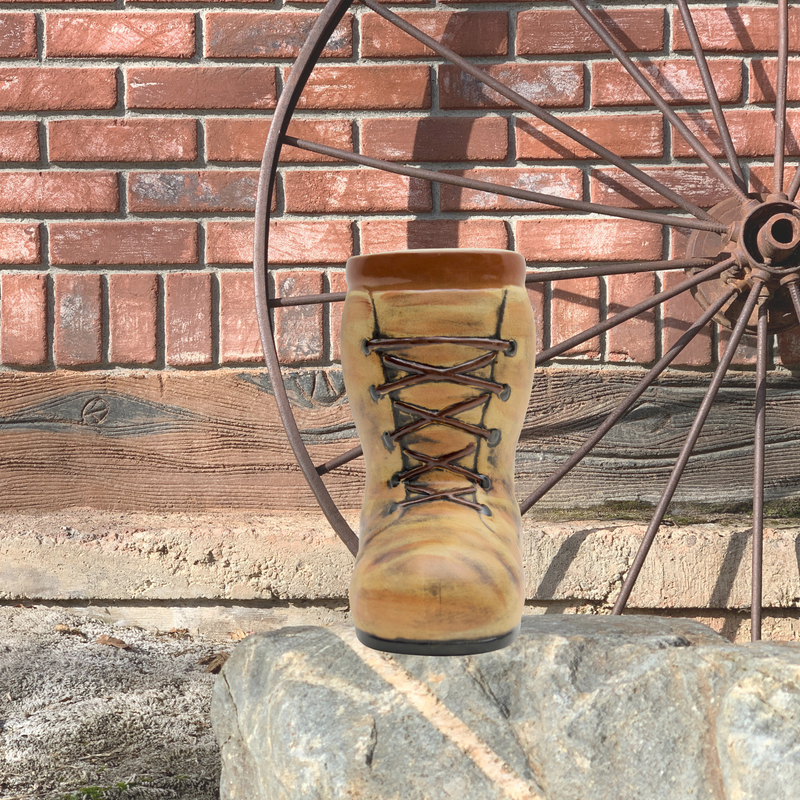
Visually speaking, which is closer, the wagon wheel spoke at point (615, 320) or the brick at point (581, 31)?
the wagon wheel spoke at point (615, 320)

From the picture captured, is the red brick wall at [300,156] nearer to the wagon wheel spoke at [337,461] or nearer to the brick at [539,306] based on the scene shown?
the brick at [539,306]

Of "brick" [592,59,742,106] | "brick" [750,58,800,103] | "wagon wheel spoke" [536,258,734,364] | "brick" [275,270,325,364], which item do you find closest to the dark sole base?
"wagon wheel spoke" [536,258,734,364]

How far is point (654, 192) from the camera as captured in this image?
1.59 m

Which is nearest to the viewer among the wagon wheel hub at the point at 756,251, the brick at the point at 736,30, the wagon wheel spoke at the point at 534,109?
the wagon wheel hub at the point at 756,251

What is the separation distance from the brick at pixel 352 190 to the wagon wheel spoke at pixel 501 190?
0.35 feet

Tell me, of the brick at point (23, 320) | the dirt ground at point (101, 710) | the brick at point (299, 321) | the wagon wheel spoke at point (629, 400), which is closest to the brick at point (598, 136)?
the wagon wheel spoke at point (629, 400)

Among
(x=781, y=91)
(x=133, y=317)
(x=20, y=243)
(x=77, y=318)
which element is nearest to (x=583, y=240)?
(x=781, y=91)

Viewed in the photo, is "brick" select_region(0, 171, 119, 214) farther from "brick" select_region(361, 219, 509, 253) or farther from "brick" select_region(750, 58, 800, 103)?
"brick" select_region(750, 58, 800, 103)

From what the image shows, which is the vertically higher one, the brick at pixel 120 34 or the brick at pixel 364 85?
the brick at pixel 120 34

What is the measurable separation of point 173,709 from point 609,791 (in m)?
0.73

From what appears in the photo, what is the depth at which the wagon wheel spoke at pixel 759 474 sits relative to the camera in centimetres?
137

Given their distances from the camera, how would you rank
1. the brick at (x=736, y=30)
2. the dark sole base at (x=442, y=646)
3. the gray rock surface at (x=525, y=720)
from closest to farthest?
the dark sole base at (x=442, y=646)
the gray rock surface at (x=525, y=720)
the brick at (x=736, y=30)

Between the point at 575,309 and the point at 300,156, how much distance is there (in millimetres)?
645

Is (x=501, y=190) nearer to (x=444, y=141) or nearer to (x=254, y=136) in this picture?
(x=444, y=141)
